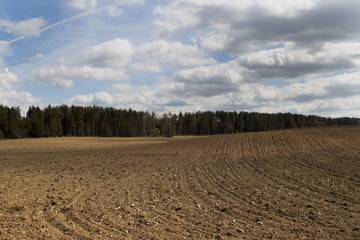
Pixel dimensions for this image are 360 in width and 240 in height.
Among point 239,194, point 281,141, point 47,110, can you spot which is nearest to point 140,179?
point 239,194

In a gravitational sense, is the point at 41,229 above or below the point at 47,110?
below

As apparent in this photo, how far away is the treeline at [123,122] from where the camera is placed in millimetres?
86375

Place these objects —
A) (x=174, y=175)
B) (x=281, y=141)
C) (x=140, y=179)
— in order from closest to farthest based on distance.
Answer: (x=140, y=179) → (x=174, y=175) → (x=281, y=141)

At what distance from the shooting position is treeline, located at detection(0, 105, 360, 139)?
86.4m

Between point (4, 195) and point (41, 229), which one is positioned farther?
point (4, 195)

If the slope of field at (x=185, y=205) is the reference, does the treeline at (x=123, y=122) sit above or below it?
above

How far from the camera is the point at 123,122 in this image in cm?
10731

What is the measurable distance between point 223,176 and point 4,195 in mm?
10240

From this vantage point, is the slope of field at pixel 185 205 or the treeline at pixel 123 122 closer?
the slope of field at pixel 185 205

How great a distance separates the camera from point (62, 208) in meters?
9.64

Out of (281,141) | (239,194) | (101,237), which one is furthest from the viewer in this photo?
(281,141)

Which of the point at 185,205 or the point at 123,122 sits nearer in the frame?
the point at 185,205

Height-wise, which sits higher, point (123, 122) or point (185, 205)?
point (123, 122)

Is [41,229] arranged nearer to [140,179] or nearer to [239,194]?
[239,194]
